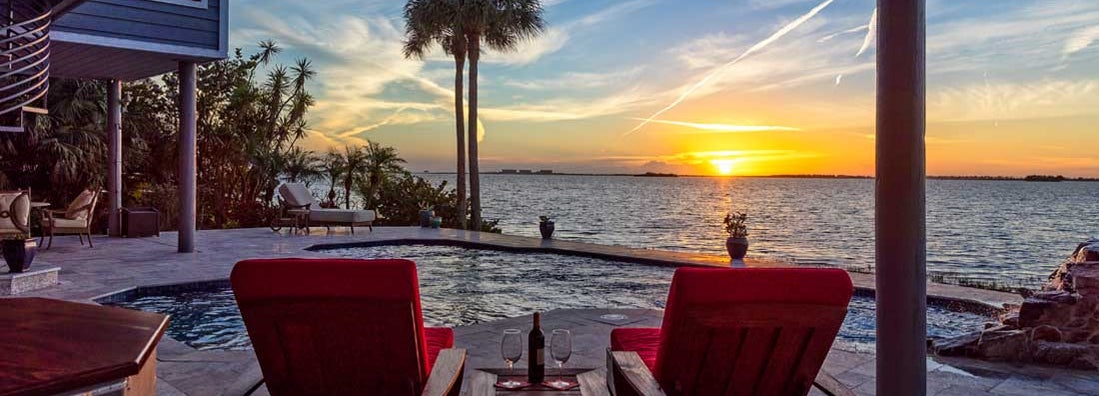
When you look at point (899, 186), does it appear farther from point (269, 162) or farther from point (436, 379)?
point (269, 162)

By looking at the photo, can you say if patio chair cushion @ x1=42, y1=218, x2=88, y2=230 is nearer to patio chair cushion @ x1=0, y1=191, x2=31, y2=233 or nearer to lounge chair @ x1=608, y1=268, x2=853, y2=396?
patio chair cushion @ x1=0, y1=191, x2=31, y2=233

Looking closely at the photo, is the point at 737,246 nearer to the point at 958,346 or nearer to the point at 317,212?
the point at 958,346

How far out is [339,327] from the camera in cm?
237

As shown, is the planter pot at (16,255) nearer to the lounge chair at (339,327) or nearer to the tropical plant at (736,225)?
the lounge chair at (339,327)

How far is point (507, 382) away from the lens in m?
2.83

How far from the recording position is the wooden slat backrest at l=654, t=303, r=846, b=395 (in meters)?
2.34

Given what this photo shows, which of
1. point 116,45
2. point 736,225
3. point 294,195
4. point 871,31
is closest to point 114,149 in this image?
point 294,195

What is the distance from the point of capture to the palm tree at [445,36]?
1583cm

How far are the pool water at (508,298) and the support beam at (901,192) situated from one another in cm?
299

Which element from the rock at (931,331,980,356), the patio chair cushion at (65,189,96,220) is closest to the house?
the patio chair cushion at (65,189,96,220)

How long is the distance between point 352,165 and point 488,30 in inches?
180

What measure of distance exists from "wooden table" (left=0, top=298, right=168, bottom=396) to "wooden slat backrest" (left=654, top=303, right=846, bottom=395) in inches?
61.2

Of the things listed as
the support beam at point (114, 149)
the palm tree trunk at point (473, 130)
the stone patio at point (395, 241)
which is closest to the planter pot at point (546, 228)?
the stone patio at point (395, 241)

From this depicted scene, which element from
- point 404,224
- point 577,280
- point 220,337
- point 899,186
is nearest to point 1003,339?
point 899,186
